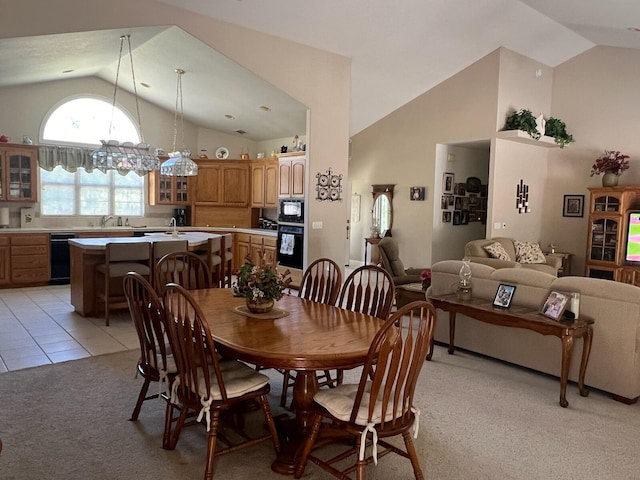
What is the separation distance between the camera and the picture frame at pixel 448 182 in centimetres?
869

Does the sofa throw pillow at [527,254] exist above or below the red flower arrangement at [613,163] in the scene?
→ below

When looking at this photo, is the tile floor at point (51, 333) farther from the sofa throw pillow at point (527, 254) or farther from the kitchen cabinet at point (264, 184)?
the sofa throw pillow at point (527, 254)

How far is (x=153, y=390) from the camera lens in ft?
11.8

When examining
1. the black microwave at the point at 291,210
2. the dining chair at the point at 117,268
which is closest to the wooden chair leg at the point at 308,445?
the dining chair at the point at 117,268

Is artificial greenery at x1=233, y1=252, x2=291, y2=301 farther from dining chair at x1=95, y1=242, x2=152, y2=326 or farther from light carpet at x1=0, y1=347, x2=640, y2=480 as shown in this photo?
dining chair at x1=95, y1=242, x2=152, y2=326

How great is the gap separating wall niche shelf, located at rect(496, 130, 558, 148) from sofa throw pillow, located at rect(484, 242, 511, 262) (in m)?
1.79

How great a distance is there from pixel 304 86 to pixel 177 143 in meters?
4.02

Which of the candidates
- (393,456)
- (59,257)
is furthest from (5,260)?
(393,456)

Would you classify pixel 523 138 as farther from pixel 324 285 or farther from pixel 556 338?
pixel 324 285

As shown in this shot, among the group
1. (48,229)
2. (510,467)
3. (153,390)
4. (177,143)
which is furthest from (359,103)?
(510,467)

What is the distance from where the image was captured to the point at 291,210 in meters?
7.54

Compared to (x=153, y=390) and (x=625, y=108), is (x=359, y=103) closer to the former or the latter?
(x=625, y=108)

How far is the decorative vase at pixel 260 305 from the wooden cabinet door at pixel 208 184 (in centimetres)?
671

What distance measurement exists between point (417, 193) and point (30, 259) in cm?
648
